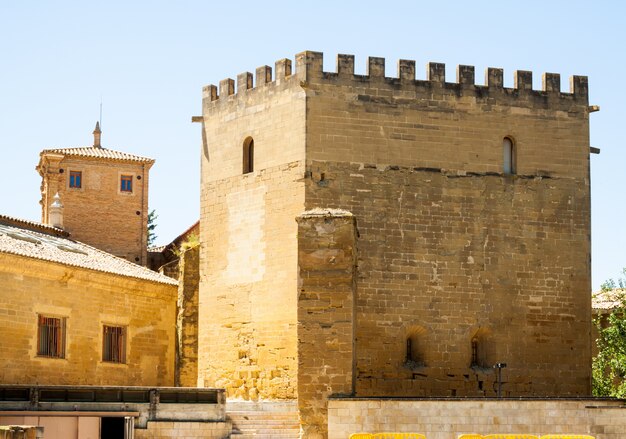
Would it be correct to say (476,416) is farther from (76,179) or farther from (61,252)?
(76,179)

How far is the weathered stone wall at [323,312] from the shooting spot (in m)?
22.2

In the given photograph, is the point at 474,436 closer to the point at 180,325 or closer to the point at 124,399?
the point at 124,399

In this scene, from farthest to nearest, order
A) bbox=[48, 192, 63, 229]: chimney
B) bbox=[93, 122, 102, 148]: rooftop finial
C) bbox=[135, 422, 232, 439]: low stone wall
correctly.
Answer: bbox=[93, 122, 102, 148]: rooftop finial < bbox=[48, 192, 63, 229]: chimney < bbox=[135, 422, 232, 439]: low stone wall

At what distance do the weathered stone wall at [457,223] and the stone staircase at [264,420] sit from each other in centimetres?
234

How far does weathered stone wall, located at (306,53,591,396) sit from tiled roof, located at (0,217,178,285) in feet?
18.2

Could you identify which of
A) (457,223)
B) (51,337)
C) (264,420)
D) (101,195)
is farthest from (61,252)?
(101,195)

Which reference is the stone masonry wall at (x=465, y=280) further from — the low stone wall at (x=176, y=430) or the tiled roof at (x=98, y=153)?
the tiled roof at (x=98, y=153)

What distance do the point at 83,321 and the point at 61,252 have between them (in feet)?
7.15

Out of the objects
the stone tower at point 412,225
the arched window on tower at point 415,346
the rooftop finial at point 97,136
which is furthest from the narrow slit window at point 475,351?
the rooftop finial at point 97,136

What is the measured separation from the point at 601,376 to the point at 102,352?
1438cm

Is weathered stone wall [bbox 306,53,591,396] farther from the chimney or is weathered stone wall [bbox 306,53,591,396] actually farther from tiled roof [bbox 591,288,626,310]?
the chimney

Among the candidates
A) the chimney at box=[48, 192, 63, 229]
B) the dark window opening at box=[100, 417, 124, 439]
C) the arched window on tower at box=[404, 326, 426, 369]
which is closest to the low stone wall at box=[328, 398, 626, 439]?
the dark window opening at box=[100, 417, 124, 439]

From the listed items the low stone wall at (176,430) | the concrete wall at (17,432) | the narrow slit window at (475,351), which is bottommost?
the low stone wall at (176,430)

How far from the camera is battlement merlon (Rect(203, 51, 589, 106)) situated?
2719cm
